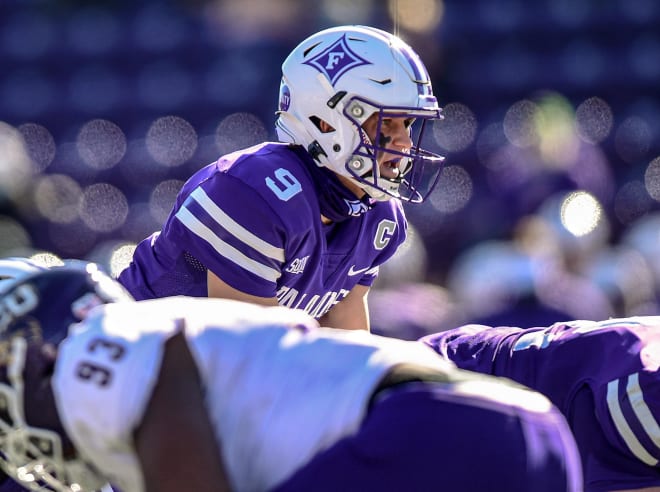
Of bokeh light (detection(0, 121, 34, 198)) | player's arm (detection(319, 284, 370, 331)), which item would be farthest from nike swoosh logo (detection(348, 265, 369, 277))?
bokeh light (detection(0, 121, 34, 198))

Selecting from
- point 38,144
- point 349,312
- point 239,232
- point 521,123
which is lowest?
point 38,144

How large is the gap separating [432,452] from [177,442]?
0.39m

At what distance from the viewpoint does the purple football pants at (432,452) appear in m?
1.83

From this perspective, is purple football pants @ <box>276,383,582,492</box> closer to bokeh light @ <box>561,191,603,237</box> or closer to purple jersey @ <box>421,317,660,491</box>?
purple jersey @ <box>421,317,660,491</box>

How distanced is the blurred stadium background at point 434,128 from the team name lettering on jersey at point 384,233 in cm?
304

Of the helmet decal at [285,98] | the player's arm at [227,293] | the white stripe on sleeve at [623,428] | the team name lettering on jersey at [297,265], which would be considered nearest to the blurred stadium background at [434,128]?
the helmet decal at [285,98]

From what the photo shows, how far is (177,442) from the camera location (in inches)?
69.7

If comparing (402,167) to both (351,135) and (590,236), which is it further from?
(590,236)

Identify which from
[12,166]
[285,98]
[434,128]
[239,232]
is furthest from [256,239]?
[434,128]

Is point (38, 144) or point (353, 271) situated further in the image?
point (38, 144)

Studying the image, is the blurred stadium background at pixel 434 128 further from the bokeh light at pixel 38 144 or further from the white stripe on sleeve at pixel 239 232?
the white stripe on sleeve at pixel 239 232

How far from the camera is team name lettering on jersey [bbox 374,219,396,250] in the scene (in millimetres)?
3541

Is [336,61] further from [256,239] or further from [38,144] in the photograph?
[38,144]

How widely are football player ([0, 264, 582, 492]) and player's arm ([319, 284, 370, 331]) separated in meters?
1.68
